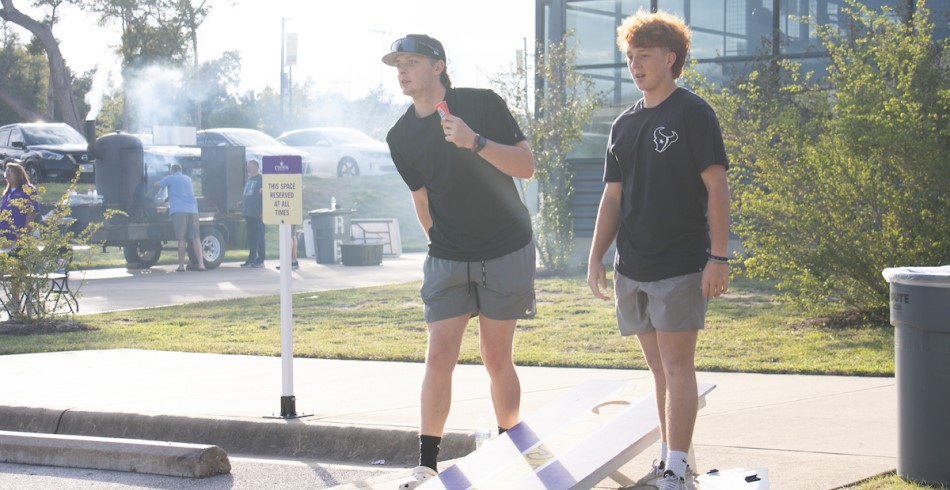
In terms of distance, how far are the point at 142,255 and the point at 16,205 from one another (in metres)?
9.60

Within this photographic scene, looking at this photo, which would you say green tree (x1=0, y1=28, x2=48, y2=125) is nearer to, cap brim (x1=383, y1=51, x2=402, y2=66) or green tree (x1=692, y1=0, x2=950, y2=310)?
green tree (x1=692, y1=0, x2=950, y2=310)

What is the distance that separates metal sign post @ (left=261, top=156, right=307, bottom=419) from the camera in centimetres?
743

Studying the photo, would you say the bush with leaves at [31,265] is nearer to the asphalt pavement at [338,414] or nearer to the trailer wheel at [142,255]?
the asphalt pavement at [338,414]

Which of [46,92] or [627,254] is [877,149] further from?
[46,92]

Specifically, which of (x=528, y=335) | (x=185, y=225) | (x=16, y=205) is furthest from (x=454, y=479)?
(x=185, y=225)

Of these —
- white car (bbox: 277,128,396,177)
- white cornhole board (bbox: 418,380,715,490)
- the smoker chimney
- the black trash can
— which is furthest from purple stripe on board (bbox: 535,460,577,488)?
white car (bbox: 277,128,396,177)

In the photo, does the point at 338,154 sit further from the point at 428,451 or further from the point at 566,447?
the point at 566,447

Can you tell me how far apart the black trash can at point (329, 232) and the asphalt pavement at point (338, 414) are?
1259 centimetres

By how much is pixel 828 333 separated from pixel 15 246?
8069mm

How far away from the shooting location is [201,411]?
7637 millimetres

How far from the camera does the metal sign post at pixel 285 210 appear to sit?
24.4 ft

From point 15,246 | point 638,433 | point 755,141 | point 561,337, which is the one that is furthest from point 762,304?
point 638,433

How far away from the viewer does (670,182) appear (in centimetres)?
475

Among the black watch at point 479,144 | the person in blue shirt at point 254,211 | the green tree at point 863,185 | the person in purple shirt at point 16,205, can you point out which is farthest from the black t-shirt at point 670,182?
the person in blue shirt at point 254,211
